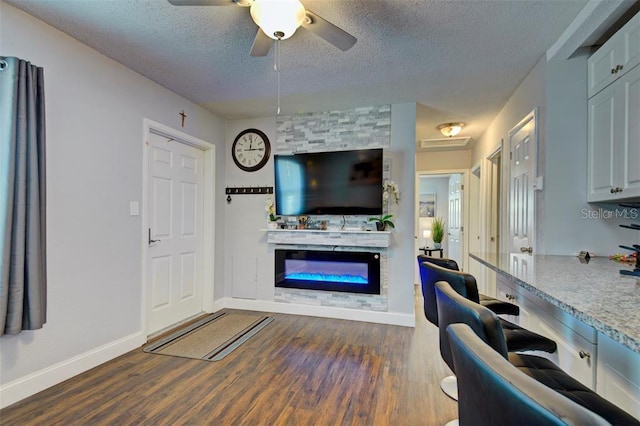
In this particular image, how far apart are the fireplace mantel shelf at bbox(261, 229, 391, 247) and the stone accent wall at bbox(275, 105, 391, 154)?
1002 millimetres

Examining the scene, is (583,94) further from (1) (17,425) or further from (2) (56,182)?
(1) (17,425)

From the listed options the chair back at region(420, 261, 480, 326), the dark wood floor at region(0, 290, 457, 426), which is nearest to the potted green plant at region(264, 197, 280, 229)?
the dark wood floor at region(0, 290, 457, 426)

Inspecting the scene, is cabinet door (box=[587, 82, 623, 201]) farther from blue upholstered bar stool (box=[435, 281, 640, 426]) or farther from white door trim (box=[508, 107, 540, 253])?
blue upholstered bar stool (box=[435, 281, 640, 426])

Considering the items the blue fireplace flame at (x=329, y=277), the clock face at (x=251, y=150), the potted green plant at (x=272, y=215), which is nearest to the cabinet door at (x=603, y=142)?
the blue fireplace flame at (x=329, y=277)

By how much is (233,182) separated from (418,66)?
8.66 ft

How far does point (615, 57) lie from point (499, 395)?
2.41 metres

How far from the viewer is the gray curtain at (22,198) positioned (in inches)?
71.9

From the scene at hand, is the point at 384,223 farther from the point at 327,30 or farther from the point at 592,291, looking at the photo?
the point at 592,291

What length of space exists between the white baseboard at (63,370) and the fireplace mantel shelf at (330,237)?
172 cm

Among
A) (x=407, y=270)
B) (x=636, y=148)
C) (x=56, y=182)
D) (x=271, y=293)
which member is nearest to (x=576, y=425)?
(x=636, y=148)

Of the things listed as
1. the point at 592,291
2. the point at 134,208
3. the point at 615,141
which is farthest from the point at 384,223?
the point at 134,208

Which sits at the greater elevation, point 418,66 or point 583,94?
point 418,66

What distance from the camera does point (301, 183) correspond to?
3.71 meters

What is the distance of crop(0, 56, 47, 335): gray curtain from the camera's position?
183cm
